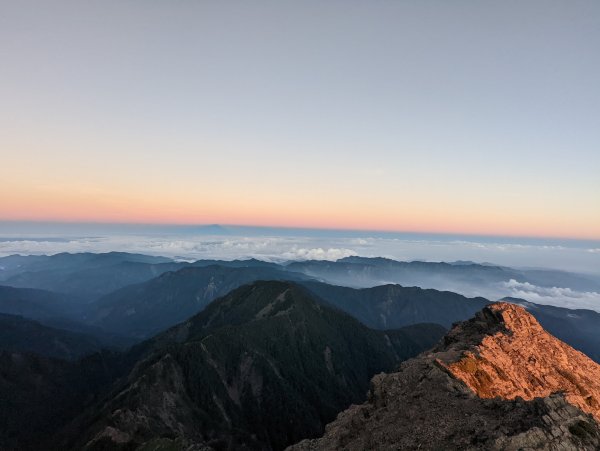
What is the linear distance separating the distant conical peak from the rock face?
287 mm

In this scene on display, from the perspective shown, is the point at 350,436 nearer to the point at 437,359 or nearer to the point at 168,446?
the point at 437,359

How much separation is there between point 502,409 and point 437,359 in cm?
3273

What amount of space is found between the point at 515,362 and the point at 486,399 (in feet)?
152

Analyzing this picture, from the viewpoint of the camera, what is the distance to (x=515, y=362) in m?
104

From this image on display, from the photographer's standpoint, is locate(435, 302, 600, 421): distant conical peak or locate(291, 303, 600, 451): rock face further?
locate(435, 302, 600, 421): distant conical peak

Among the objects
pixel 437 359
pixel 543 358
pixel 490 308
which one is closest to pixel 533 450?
pixel 437 359

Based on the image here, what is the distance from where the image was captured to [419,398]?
246 feet

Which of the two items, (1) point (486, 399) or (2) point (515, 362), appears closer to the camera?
(1) point (486, 399)

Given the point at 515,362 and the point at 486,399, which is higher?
the point at 486,399

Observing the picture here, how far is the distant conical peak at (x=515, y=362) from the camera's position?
89812 millimetres

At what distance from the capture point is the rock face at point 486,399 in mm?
53344

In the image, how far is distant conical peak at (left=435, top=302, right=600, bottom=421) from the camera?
89.8m

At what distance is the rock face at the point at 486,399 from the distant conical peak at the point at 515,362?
0.94 feet

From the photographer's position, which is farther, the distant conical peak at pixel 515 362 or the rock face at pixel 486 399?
the distant conical peak at pixel 515 362
